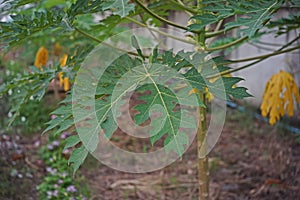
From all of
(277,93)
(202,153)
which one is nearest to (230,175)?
(277,93)

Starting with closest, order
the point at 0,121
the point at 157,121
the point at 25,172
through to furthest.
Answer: the point at 157,121, the point at 25,172, the point at 0,121

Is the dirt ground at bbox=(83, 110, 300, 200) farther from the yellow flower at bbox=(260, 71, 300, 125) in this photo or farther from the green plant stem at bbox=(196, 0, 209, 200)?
the green plant stem at bbox=(196, 0, 209, 200)

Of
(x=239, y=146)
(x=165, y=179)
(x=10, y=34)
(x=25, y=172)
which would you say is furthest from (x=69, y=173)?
(x=10, y=34)

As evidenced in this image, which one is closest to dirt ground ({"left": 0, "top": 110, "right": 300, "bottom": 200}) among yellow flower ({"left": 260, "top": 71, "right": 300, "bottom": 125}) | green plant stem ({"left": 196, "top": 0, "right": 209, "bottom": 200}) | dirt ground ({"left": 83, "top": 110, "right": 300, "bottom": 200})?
dirt ground ({"left": 83, "top": 110, "right": 300, "bottom": 200})

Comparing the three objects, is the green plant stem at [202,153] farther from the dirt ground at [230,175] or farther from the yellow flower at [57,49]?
the yellow flower at [57,49]

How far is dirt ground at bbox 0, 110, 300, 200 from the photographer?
2.29m

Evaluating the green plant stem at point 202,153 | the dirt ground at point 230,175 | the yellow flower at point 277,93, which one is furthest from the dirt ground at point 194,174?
the green plant stem at point 202,153

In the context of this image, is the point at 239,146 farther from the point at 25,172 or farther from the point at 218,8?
the point at 218,8

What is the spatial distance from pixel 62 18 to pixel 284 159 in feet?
6.68

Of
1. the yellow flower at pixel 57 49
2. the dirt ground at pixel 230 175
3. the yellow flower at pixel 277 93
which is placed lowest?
the dirt ground at pixel 230 175

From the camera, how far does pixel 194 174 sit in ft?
8.51

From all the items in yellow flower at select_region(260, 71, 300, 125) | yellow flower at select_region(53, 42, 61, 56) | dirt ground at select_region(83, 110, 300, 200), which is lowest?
dirt ground at select_region(83, 110, 300, 200)

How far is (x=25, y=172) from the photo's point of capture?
239 cm

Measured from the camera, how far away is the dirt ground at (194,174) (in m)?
2.29
